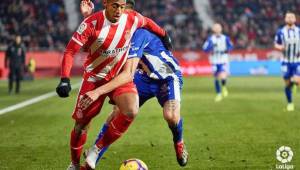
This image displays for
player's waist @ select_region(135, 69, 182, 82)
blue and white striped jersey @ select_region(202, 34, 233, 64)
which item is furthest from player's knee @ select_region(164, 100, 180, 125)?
blue and white striped jersey @ select_region(202, 34, 233, 64)

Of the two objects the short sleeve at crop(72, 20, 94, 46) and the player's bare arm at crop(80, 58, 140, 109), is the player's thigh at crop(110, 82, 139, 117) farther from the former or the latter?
the short sleeve at crop(72, 20, 94, 46)

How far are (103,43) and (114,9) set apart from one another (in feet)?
1.39

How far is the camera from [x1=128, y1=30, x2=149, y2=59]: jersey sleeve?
26.7 feet

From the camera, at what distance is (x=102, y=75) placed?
784 cm

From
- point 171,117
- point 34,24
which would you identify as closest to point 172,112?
point 171,117

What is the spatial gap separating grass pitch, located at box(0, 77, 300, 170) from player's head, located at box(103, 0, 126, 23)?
6.92 ft

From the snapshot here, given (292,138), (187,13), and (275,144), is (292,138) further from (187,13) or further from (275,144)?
(187,13)

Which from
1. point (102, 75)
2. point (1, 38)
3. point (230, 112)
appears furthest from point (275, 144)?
point (1, 38)

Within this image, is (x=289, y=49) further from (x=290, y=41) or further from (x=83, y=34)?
(x=83, y=34)

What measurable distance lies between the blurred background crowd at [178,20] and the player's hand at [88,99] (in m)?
32.1

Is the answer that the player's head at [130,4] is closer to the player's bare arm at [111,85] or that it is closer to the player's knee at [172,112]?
the player's bare arm at [111,85]

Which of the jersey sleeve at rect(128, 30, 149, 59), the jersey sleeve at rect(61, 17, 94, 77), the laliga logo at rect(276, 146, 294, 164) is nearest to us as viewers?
the jersey sleeve at rect(61, 17, 94, 77)

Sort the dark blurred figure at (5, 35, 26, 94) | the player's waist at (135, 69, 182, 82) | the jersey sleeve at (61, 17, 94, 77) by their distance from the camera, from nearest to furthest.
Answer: the jersey sleeve at (61, 17, 94, 77), the player's waist at (135, 69, 182, 82), the dark blurred figure at (5, 35, 26, 94)

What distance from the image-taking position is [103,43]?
7688 millimetres
